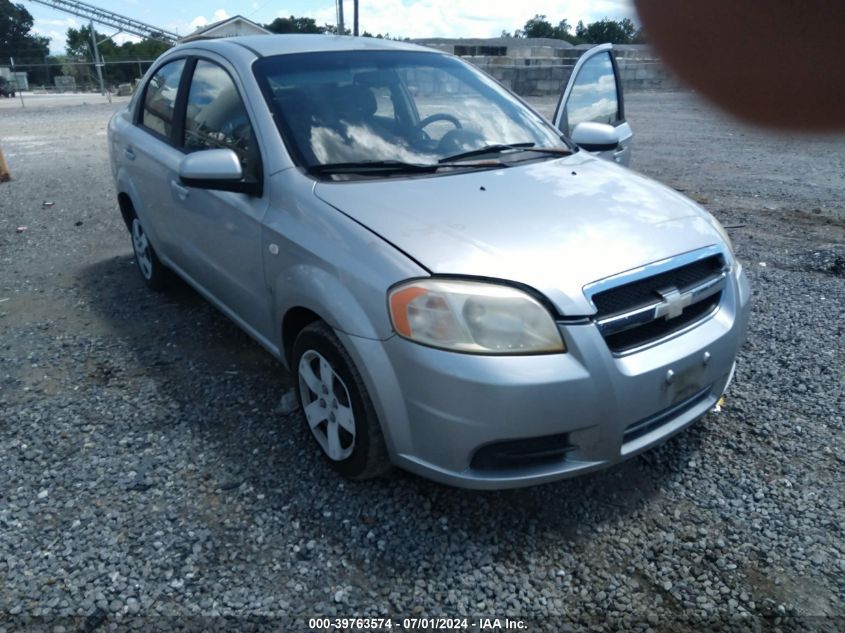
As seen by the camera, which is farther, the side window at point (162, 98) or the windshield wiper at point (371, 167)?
the side window at point (162, 98)

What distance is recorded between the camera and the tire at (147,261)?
477cm

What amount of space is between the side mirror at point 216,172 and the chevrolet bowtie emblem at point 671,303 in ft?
5.81

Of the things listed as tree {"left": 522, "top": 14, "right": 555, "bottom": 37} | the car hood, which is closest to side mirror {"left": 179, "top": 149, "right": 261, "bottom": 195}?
the car hood

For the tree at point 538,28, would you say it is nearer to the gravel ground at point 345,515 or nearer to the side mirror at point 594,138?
the gravel ground at point 345,515

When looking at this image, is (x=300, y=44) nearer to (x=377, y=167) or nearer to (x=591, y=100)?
(x=377, y=167)

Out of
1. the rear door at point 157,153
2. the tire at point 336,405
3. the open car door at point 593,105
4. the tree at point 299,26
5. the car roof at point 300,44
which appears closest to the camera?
the tire at point 336,405

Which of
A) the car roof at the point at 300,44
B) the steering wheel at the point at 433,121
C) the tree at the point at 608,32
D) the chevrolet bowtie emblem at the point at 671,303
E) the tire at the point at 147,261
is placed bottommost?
the tire at the point at 147,261

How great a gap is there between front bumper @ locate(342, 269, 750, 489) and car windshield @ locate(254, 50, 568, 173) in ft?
3.64

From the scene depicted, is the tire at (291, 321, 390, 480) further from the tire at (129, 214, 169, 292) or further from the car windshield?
the tire at (129, 214, 169, 292)

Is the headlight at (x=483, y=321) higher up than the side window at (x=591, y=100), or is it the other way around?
the side window at (x=591, y=100)

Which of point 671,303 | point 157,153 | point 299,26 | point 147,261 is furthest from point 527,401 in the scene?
point 299,26


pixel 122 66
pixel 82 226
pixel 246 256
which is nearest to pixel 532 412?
pixel 246 256

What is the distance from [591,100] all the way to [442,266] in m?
3.17

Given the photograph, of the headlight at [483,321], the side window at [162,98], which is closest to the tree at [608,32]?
the headlight at [483,321]
